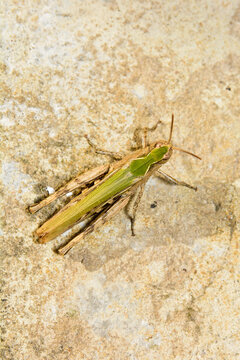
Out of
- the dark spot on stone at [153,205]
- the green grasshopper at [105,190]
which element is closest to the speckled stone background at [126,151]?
the dark spot on stone at [153,205]

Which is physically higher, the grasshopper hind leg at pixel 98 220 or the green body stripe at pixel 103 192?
the green body stripe at pixel 103 192

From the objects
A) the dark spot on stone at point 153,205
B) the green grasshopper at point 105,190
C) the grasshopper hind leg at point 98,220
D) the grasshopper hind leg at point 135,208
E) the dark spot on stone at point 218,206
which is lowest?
the dark spot on stone at point 218,206

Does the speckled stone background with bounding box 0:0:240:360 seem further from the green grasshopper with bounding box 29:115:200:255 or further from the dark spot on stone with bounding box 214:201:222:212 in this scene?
the green grasshopper with bounding box 29:115:200:255

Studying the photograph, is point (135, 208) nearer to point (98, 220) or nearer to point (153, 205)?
point (153, 205)

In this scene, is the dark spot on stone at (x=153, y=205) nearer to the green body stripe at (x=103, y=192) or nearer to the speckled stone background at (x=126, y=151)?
the speckled stone background at (x=126, y=151)

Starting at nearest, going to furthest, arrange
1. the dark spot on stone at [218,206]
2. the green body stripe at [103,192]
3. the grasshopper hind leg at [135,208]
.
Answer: the green body stripe at [103,192] → the grasshopper hind leg at [135,208] → the dark spot on stone at [218,206]

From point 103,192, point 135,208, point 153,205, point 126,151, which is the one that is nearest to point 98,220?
point 103,192

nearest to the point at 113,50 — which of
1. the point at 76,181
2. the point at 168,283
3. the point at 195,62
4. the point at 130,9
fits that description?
the point at 130,9

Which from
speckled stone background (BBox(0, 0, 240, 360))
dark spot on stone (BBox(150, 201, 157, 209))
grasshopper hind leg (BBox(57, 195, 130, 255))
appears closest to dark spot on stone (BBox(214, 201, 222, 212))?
speckled stone background (BBox(0, 0, 240, 360))
